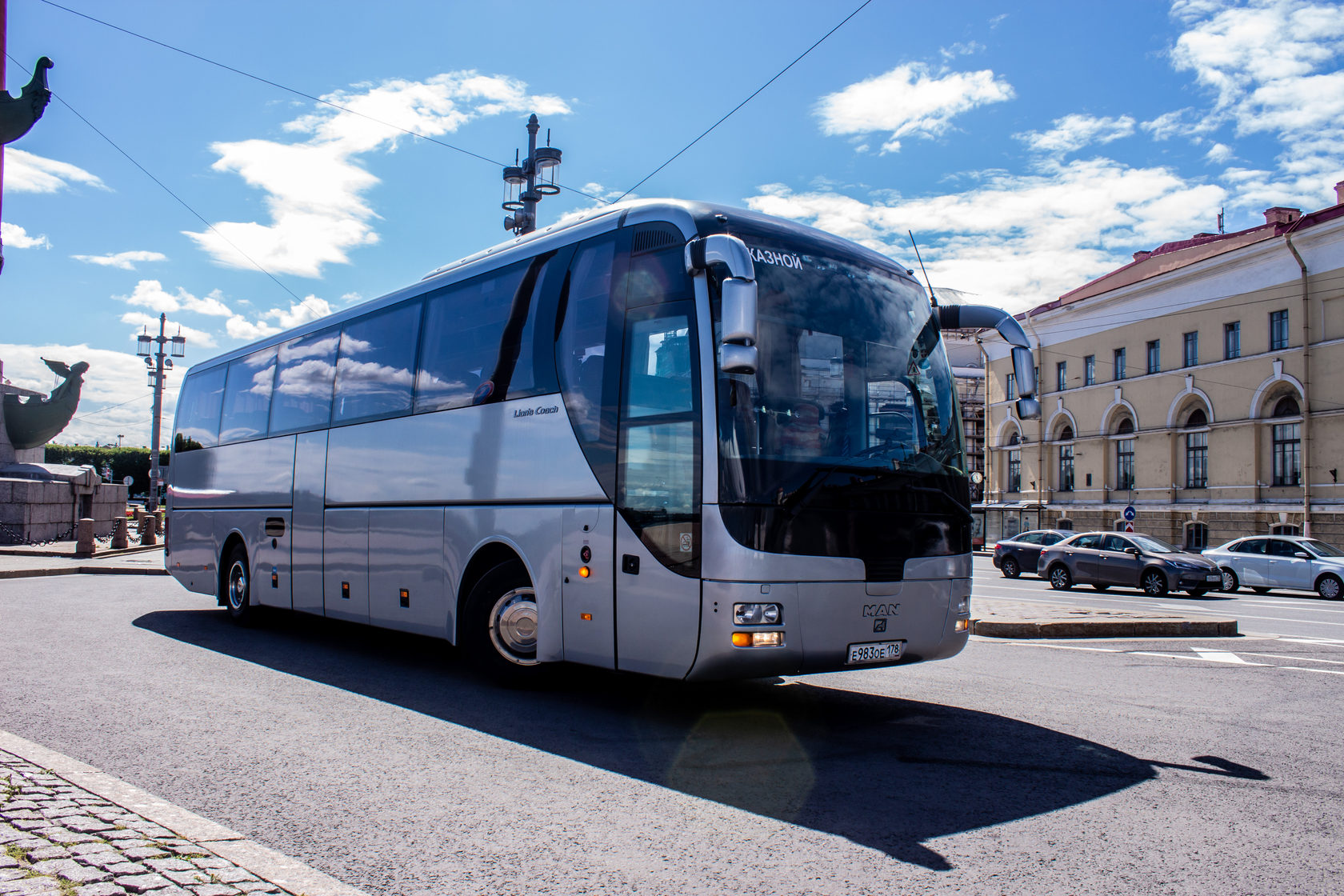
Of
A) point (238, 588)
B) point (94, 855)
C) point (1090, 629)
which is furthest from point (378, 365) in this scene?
point (1090, 629)

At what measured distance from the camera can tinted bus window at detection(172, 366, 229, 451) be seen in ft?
44.4

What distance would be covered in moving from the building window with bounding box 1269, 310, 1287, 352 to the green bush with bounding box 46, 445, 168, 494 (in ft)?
228

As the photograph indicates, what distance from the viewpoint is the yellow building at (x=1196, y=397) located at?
3544 cm

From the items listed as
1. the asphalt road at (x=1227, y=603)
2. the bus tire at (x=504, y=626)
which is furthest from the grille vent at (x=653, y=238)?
the asphalt road at (x=1227, y=603)

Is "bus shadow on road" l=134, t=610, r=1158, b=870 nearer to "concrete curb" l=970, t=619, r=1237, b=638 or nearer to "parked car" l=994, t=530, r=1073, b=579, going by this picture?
"concrete curb" l=970, t=619, r=1237, b=638

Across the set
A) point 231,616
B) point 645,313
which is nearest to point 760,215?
point 645,313

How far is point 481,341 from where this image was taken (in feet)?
27.0

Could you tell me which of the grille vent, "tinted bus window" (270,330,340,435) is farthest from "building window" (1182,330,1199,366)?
the grille vent

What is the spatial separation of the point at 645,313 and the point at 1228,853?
14.2ft

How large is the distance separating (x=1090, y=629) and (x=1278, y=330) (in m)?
31.0

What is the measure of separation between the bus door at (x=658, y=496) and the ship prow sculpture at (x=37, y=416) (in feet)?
90.5

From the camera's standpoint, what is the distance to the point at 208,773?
5.12 m

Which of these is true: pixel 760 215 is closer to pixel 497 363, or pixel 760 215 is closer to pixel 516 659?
pixel 497 363

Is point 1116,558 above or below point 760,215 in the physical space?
below
